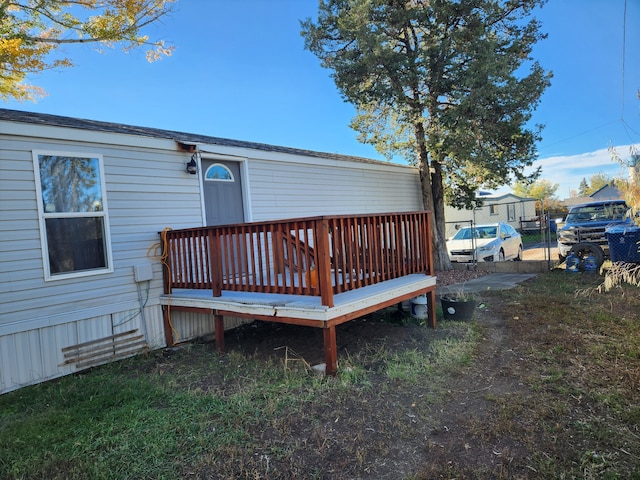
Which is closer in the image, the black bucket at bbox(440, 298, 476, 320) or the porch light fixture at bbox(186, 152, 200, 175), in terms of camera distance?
the black bucket at bbox(440, 298, 476, 320)

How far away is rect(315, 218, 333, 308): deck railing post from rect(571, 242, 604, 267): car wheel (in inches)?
307

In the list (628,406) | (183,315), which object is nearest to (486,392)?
(628,406)

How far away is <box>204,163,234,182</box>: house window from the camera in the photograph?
6.02 metres

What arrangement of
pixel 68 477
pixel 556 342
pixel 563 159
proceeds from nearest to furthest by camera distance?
pixel 68 477
pixel 556 342
pixel 563 159

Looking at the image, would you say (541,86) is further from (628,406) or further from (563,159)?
(563,159)

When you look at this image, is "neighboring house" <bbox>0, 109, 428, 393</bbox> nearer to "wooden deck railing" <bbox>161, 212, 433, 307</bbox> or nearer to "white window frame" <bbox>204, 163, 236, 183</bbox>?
"white window frame" <bbox>204, 163, 236, 183</bbox>

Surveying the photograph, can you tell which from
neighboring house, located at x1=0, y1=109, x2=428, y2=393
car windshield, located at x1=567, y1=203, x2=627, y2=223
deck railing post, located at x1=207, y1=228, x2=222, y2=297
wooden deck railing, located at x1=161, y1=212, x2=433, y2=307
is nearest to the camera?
wooden deck railing, located at x1=161, y1=212, x2=433, y2=307

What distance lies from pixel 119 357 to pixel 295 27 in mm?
9312

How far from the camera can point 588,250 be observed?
8789 millimetres

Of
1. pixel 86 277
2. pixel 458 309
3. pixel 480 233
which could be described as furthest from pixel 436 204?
pixel 86 277

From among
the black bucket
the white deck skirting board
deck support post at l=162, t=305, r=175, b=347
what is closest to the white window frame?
the white deck skirting board

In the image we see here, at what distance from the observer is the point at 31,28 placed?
1030cm

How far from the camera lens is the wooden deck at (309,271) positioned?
383 centimetres

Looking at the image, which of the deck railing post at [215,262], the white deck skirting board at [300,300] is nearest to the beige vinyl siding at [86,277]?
the white deck skirting board at [300,300]
